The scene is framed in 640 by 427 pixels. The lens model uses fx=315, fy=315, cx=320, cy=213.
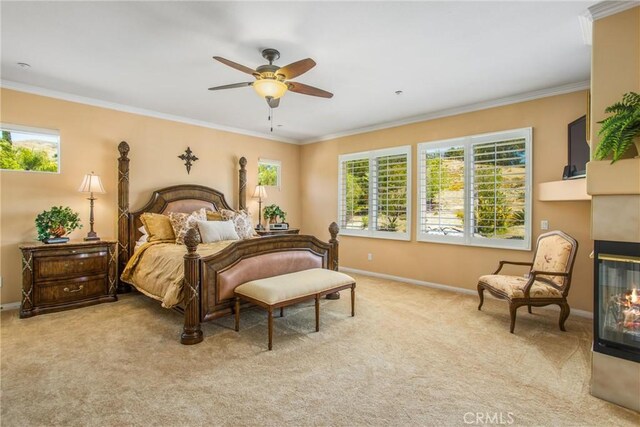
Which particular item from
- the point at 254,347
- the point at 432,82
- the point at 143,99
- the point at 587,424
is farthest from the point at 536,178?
the point at 143,99

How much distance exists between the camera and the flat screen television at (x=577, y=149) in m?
3.31

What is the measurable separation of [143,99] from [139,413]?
157 inches

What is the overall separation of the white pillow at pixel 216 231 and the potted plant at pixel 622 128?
4104 millimetres

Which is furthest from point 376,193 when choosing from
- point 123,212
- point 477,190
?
point 123,212

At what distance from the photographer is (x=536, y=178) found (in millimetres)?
4023

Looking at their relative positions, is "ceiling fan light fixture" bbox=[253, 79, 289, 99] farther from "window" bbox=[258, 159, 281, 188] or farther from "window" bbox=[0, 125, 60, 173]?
"window" bbox=[258, 159, 281, 188]

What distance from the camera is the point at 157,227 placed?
14.8 ft

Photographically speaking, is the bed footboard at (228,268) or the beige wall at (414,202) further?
the beige wall at (414,202)

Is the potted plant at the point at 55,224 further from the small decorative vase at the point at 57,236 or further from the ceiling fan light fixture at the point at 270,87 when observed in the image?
the ceiling fan light fixture at the point at 270,87

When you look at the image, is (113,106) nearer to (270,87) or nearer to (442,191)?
(270,87)

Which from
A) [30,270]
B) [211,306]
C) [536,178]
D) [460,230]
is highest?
[536,178]

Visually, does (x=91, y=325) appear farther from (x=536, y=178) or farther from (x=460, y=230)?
(x=536, y=178)

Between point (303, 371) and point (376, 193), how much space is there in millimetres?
3867
